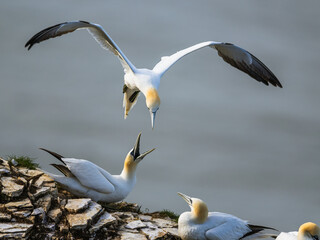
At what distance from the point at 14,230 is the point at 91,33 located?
13.8 feet

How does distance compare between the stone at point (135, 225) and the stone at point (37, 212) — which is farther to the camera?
the stone at point (135, 225)

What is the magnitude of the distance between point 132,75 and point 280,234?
3.97 meters

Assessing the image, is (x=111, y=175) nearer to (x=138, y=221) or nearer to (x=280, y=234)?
(x=138, y=221)

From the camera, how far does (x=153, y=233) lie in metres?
8.41

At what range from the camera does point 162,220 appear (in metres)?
9.15

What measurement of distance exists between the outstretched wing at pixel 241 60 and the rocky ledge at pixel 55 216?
335cm

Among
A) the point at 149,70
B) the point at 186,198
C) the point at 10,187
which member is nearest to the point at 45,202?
the point at 10,187

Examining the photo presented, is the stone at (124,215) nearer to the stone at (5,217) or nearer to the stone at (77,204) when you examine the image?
the stone at (77,204)

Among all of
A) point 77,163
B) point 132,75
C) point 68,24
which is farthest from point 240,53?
point 77,163

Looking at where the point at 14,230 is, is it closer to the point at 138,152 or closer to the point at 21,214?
the point at 21,214

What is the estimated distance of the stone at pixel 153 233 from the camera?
8.33 m

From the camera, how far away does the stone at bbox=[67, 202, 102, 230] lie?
7910 mm

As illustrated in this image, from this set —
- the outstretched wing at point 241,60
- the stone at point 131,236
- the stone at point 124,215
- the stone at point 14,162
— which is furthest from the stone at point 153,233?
the outstretched wing at point 241,60

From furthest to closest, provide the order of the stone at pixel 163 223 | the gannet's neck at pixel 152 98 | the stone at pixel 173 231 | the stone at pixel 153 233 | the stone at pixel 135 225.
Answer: the gannet's neck at pixel 152 98 < the stone at pixel 163 223 < the stone at pixel 173 231 < the stone at pixel 135 225 < the stone at pixel 153 233
